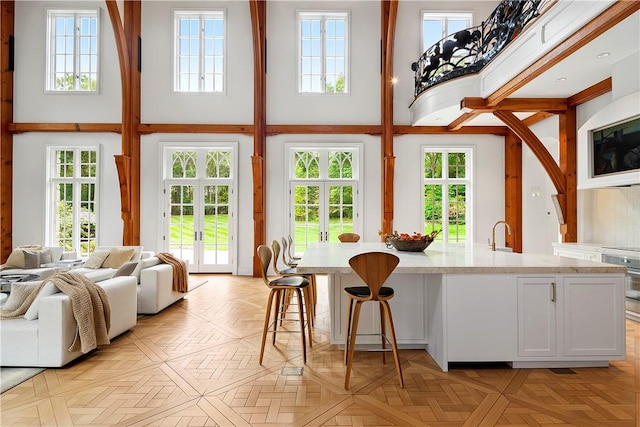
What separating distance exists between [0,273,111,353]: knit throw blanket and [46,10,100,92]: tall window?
20.9 ft

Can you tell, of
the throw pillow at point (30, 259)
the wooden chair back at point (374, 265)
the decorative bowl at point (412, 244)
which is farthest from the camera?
the throw pillow at point (30, 259)

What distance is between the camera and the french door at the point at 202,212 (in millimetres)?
7598

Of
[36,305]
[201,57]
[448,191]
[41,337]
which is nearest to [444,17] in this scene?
[448,191]

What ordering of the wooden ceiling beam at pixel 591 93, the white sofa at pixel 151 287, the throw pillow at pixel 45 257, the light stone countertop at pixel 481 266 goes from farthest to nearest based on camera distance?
the throw pillow at pixel 45 257
the wooden ceiling beam at pixel 591 93
the white sofa at pixel 151 287
the light stone countertop at pixel 481 266

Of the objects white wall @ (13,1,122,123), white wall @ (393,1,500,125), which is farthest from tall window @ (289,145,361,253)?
white wall @ (13,1,122,123)

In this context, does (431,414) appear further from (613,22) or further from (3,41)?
(3,41)

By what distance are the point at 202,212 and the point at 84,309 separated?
15.8 ft

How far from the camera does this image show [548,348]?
2.76m

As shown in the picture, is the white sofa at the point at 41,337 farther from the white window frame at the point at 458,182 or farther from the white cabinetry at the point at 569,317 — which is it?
the white window frame at the point at 458,182

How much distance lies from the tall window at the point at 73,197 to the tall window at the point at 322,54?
5.19 meters

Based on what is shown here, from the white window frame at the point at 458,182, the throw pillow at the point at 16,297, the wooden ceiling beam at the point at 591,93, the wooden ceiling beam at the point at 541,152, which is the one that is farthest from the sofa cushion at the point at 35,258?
the wooden ceiling beam at the point at 591,93

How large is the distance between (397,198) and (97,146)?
6791 millimetres

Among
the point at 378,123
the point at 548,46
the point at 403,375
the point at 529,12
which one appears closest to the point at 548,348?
the point at 403,375

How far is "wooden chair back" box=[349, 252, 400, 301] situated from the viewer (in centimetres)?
241
